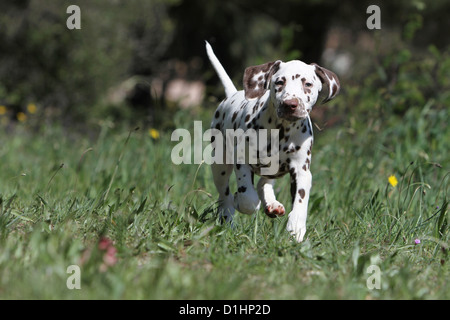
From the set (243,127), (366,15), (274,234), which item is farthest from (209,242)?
(366,15)

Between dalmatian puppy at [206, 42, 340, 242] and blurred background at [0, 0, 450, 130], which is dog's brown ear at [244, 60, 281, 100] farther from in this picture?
blurred background at [0, 0, 450, 130]

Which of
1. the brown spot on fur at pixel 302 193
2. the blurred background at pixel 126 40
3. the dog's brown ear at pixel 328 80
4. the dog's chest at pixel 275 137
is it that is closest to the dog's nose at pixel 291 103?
the dog's chest at pixel 275 137

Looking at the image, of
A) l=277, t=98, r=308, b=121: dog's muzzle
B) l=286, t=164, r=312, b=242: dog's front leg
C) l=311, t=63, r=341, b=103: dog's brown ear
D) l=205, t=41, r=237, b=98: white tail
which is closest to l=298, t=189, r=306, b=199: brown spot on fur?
l=286, t=164, r=312, b=242: dog's front leg

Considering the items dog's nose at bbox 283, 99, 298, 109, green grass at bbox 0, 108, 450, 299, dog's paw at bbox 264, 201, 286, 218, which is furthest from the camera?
dog's paw at bbox 264, 201, 286, 218

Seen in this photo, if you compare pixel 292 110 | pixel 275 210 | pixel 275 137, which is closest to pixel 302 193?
pixel 275 210

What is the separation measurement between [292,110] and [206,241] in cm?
89

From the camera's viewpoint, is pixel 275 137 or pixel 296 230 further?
pixel 275 137

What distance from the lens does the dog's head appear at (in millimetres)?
3504

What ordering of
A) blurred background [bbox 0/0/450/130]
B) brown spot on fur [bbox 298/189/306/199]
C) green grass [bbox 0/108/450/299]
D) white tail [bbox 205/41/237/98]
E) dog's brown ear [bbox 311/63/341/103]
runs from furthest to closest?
blurred background [bbox 0/0/450/130]
white tail [bbox 205/41/237/98]
dog's brown ear [bbox 311/63/341/103]
brown spot on fur [bbox 298/189/306/199]
green grass [bbox 0/108/450/299]

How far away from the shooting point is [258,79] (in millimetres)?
3941

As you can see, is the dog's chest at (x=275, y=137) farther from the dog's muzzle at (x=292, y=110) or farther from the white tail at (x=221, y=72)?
the white tail at (x=221, y=72)

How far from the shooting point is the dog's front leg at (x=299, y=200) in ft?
11.8

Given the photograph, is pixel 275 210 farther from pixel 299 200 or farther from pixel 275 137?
pixel 275 137
